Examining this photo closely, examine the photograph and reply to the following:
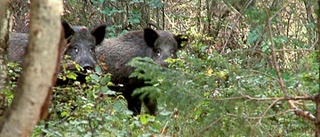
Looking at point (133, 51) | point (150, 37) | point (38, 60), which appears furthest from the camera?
point (133, 51)

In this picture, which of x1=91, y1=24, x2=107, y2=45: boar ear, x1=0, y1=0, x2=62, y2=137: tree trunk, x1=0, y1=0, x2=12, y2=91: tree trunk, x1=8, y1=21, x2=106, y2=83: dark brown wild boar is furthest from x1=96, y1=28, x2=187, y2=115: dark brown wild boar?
x1=0, y1=0, x2=62, y2=137: tree trunk

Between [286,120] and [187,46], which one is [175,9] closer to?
[187,46]

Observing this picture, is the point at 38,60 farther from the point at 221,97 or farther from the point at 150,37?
the point at 150,37

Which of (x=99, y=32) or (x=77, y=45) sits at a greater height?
(x=99, y=32)

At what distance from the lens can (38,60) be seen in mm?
3152

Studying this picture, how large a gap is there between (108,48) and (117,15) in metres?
3.01

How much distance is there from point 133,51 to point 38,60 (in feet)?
28.0

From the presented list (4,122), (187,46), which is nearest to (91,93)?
(4,122)

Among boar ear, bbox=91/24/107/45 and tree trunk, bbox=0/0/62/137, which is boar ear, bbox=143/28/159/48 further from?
tree trunk, bbox=0/0/62/137

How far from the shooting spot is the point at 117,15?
14672mm

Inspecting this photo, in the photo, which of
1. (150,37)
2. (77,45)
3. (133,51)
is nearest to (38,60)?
(77,45)

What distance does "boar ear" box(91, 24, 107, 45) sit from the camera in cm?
1091

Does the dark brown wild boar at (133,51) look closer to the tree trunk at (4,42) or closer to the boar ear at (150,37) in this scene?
the boar ear at (150,37)

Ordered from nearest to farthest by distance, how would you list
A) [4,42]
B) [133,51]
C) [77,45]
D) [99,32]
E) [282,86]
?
[4,42] < [282,86] < [77,45] < [99,32] < [133,51]
